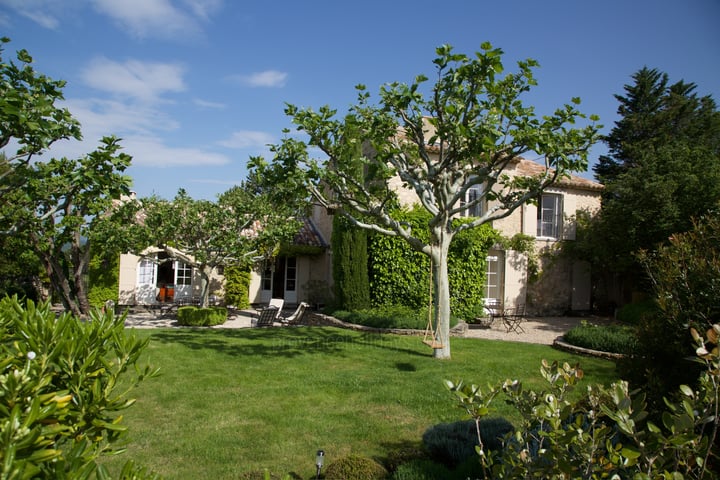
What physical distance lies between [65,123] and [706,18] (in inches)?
316

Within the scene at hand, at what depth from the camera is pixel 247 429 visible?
241 inches

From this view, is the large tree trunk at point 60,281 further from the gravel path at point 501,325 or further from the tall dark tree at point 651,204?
the tall dark tree at point 651,204

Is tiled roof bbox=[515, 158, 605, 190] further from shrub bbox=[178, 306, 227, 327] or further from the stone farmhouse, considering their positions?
shrub bbox=[178, 306, 227, 327]

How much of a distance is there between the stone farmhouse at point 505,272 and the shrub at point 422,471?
14.2 metres

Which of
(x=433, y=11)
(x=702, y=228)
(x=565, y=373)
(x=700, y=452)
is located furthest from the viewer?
(x=433, y=11)

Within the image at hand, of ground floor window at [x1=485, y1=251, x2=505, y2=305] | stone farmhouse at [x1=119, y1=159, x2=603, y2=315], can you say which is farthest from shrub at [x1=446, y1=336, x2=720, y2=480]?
ground floor window at [x1=485, y1=251, x2=505, y2=305]

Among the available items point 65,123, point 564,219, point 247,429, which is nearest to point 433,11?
point 65,123

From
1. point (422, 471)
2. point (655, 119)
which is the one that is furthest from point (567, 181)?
point (422, 471)

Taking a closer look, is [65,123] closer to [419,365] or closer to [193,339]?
[419,365]

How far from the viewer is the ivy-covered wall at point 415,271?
55.8 ft

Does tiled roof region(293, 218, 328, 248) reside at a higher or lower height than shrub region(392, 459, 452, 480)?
higher

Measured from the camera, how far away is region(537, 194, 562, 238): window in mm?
21047

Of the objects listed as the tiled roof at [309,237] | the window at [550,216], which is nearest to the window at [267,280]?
the tiled roof at [309,237]

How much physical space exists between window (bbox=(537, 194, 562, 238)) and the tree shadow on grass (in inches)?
434
